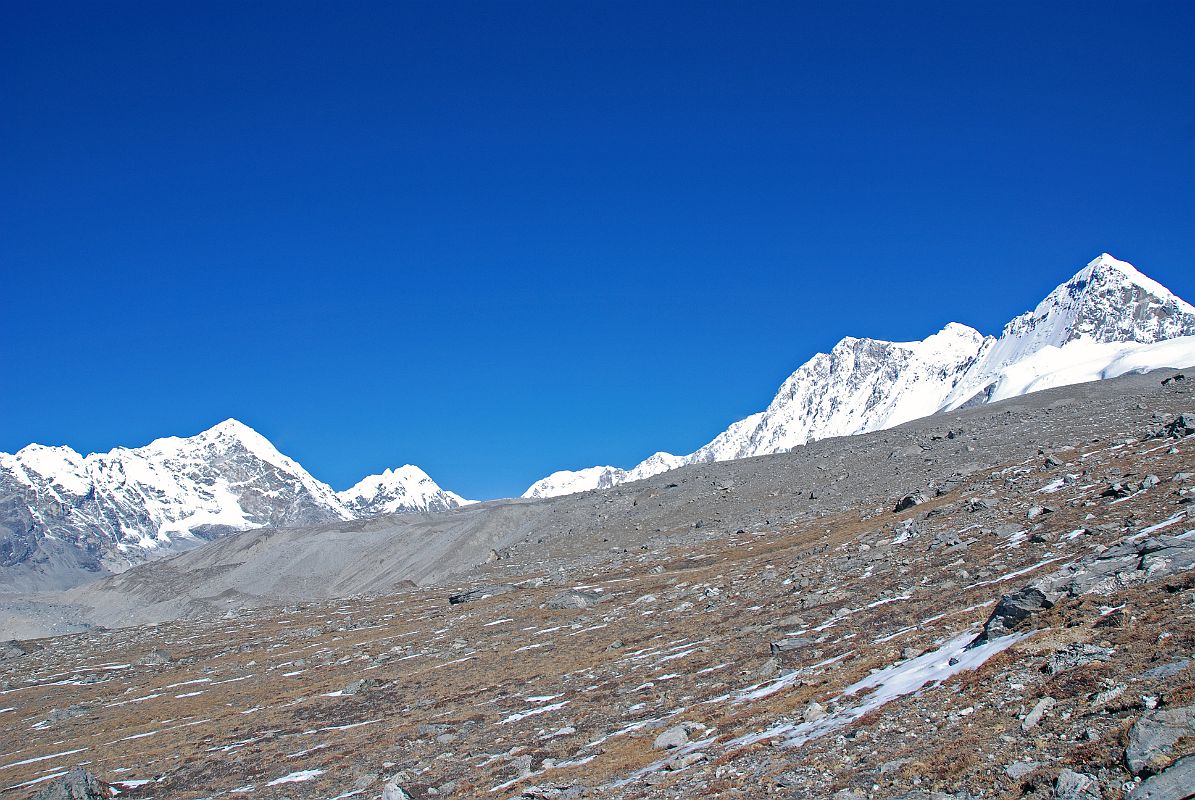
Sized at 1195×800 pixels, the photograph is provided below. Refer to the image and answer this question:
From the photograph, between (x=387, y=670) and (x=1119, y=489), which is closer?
(x=1119, y=489)

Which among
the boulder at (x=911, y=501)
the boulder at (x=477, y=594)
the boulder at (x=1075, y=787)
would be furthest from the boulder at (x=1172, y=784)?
the boulder at (x=477, y=594)

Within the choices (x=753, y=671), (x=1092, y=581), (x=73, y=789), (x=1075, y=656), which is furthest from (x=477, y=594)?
(x=1075, y=656)

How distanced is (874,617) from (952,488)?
31279mm

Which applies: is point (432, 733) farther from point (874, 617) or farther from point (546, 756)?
point (874, 617)

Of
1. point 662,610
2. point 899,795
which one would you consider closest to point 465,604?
point 662,610

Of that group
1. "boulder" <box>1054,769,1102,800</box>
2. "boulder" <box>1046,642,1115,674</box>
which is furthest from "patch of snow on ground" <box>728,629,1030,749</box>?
"boulder" <box>1054,769,1102,800</box>

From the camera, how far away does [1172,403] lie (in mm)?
80062

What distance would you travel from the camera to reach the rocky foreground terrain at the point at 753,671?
14070 mm

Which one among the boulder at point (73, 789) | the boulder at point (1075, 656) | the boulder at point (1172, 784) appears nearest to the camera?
the boulder at point (1172, 784)

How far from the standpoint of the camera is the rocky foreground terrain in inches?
554

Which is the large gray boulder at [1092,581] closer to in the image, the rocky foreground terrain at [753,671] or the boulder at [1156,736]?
the rocky foreground terrain at [753,671]

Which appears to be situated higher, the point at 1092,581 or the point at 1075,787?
the point at 1092,581

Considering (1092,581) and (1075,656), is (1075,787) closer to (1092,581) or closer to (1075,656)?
(1075,656)

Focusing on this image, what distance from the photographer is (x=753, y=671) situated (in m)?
24.8
